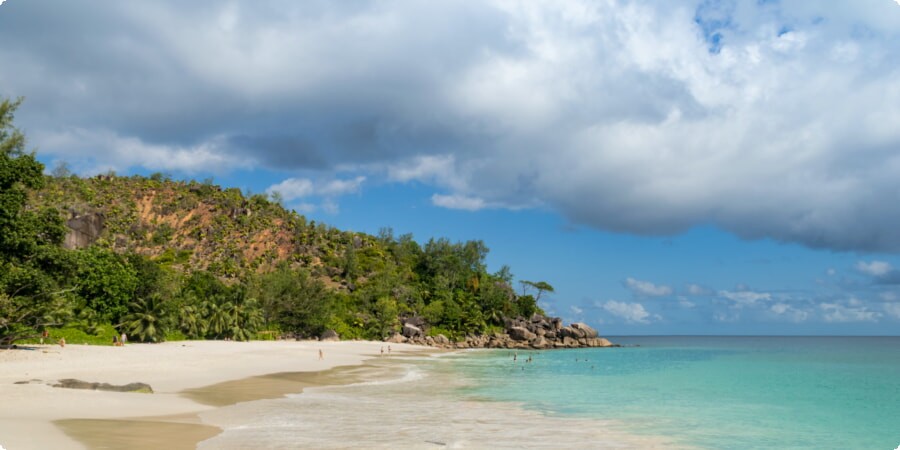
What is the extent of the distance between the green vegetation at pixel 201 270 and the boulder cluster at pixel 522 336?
2301 mm

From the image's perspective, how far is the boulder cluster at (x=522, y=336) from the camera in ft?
342

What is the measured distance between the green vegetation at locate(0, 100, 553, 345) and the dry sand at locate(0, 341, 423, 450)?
22.2 feet

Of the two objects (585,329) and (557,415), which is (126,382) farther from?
(585,329)

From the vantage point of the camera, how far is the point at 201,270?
124 metres

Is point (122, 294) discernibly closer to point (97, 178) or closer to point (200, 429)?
point (200, 429)

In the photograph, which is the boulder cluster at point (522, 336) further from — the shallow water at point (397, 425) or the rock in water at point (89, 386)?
the rock in water at point (89, 386)

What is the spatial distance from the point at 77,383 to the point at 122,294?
36961 mm

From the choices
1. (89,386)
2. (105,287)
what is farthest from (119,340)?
(89,386)

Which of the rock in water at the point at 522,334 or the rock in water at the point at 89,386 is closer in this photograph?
the rock in water at the point at 89,386

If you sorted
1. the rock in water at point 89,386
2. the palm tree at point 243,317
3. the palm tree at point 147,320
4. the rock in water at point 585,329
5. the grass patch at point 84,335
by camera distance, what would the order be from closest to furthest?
the rock in water at point 89,386
the grass patch at point 84,335
the palm tree at point 147,320
the palm tree at point 243,317
the rock in water at point 585,329

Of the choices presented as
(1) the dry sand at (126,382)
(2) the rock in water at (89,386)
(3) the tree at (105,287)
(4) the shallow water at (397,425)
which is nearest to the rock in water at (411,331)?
(1) the dry sand at (126,382)

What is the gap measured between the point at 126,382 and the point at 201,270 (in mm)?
104518

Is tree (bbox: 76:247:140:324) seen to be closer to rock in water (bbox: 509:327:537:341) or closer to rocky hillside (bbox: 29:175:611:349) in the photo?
rocky hillside (bbox: 29:175:611:349)

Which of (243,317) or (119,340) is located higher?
(243,317)
